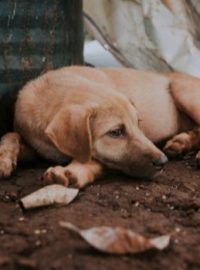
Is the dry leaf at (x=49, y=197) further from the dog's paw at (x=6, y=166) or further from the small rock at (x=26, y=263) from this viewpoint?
the small rock at (x=26, y=263)

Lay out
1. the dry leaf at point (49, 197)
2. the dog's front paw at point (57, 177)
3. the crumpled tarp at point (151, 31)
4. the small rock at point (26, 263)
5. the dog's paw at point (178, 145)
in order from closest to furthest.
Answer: the small rock at point (26, 263)
the dry leaf at point (49, 197)
the dog's front paw at point (57, 177)
the dog's paw at point (178, 145)
the crumpled tarp at point (151, 31)

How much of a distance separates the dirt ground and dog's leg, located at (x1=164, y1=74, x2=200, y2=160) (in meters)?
0.22

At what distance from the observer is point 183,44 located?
18.5 ft

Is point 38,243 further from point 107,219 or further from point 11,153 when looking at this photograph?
point 11,153

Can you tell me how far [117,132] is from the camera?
3.81 m

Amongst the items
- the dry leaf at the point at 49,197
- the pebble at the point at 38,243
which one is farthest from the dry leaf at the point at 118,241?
Result: the dry leaf at the point at 49,197

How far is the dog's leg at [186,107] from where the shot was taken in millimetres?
4383

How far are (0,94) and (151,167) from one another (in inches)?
49.3

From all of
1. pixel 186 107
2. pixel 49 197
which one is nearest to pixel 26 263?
pixel 49 197

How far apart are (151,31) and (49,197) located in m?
2.75

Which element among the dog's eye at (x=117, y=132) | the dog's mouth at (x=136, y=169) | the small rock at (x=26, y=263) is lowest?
the dog's mouth at (x=136, y=169)

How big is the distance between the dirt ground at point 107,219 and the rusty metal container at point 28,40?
658 mm

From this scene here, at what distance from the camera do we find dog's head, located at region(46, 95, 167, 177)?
3596 millimetres

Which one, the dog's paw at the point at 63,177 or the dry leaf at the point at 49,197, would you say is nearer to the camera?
the dry leaf at the point at 49,197
